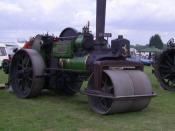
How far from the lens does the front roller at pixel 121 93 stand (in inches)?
299

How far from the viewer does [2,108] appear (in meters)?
8.43

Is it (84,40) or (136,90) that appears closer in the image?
(136,90)

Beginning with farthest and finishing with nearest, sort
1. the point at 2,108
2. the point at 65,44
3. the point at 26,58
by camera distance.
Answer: the point at 26,58
the point at 65,44
the point at 2,108

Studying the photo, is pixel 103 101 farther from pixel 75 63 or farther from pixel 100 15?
pixel 100 15

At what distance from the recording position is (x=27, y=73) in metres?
9.99

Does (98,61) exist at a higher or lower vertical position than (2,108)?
higher

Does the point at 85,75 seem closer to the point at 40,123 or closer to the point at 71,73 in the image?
the point at 71,73

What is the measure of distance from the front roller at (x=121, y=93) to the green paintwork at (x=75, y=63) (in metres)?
0.74

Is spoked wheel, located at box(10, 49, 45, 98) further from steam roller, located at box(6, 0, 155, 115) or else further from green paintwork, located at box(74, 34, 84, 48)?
green paintwork, located at box(74, 34, 84, 48)

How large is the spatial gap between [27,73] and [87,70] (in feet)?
6.53

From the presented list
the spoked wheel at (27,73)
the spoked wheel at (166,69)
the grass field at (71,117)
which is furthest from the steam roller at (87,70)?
the spoked wheel at (166,69)

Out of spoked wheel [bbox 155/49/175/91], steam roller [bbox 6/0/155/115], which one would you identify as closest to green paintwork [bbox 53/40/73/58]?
steam roller [bbox 6/0/155/115]

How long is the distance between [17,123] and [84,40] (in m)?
2.71

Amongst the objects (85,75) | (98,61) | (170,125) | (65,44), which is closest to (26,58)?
(65,44)
